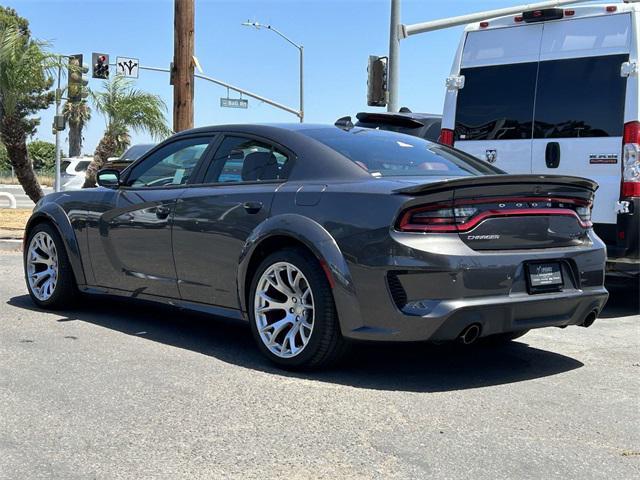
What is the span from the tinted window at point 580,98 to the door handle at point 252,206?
350cm

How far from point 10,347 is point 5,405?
57.1 inches

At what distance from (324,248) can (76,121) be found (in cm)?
4287

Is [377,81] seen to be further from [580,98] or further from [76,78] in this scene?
[580,98]

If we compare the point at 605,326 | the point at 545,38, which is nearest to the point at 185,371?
the point at 605,326

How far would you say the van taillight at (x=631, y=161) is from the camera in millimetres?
7082

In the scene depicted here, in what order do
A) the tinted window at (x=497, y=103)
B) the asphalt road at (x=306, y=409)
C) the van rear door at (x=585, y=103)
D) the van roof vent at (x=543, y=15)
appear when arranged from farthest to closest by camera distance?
the tinted window at (x=497, y=103) → the van roof vent at (x=543, y=15) → the van rear door at (x=585, y=103) → the asphalt road at (x=306, y=409)

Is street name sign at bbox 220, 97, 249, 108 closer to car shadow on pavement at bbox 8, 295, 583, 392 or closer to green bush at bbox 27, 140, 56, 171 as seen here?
car shadow on pavement at bbox 8, 295, 583, 392

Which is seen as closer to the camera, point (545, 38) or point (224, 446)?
point (224, 446)

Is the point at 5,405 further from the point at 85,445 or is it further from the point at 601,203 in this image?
the point at 601,203

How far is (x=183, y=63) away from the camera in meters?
13.4

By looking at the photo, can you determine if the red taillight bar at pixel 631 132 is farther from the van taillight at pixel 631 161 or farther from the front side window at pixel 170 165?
the front side window at pixel 170 165

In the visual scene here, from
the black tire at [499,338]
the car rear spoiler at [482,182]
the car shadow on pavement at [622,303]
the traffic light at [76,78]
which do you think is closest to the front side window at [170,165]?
the car rear spoiler at [482,182]

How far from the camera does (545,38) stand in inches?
311

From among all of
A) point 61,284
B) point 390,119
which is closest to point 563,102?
point 390,119
